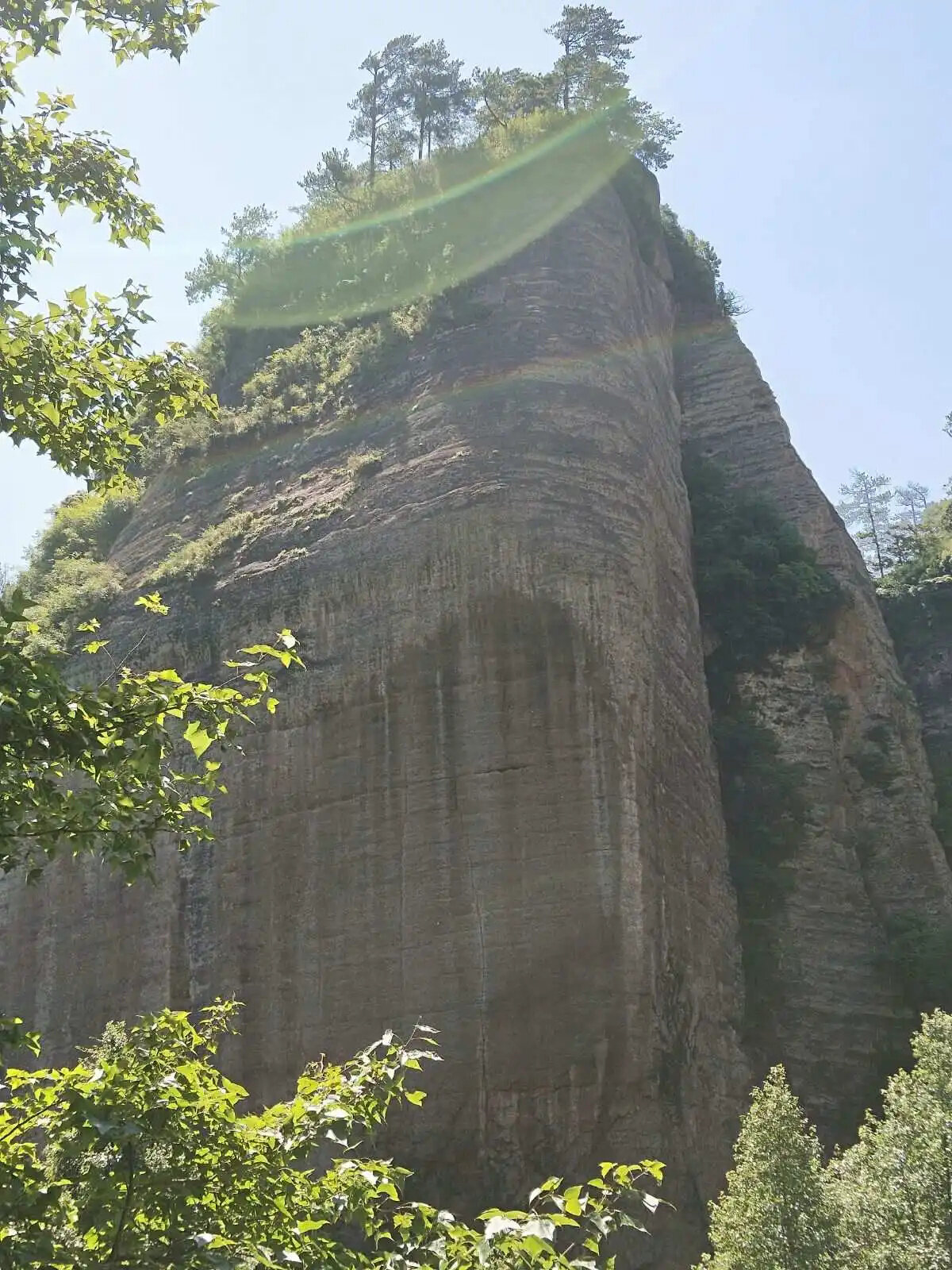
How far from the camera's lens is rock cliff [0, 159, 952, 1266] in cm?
1819

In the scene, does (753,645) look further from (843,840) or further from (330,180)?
(330,180)

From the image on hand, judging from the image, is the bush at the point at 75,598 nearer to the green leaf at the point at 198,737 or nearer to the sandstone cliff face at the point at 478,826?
the sandstone cliff face at the point at 478,826

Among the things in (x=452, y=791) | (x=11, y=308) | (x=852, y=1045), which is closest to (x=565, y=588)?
(x=452, y=791)

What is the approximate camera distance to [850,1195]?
14.4m

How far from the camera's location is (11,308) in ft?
21.7

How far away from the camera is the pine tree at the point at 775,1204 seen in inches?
548

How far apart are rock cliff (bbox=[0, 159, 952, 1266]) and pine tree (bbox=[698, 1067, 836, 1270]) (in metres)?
3.01

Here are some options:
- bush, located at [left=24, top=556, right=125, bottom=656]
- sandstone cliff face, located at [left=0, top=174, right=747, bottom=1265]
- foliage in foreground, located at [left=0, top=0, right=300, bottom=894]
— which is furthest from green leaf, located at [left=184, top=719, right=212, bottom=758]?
bush, located at [left=24, top=556, right=125, bottom=656]

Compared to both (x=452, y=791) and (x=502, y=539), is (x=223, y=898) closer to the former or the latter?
(x=452, y=791)

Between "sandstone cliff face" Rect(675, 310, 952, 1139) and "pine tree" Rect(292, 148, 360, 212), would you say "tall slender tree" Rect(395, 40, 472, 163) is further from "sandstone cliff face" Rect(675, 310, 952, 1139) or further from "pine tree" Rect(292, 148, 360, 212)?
"sandstone cliff face" Rect(675, 310, 952, 1139)

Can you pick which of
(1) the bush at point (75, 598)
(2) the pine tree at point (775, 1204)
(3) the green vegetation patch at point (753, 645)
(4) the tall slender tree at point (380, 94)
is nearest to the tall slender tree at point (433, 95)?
(4) the tall slender tree at point (380, 94)

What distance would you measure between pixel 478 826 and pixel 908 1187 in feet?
24.5

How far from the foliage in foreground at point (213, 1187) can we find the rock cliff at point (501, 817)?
41.2 ft

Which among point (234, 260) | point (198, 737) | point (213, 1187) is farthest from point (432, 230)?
point (213, 1187)
